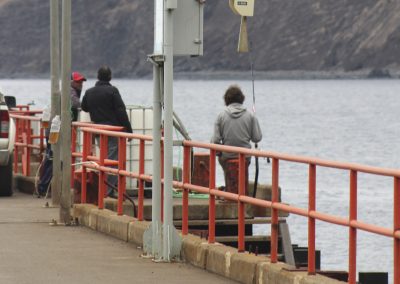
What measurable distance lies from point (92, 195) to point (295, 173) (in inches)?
1686

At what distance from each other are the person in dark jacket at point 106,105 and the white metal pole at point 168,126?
5.51m

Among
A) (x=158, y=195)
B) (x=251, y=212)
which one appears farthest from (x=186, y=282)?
(x=251, y=212)

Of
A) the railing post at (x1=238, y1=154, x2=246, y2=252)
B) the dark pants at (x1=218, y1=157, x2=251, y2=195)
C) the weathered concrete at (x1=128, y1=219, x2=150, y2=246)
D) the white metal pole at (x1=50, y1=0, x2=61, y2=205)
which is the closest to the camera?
the railing post at (x1=238, y1=154, x2=246, y2=252)

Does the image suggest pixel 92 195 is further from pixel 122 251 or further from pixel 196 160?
pixel 122 251

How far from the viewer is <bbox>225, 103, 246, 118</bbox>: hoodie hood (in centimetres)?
1689

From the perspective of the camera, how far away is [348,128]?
10856 cm

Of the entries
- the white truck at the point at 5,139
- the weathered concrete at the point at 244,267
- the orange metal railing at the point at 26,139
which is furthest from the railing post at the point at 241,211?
the orange metal railing at the point at 26,139

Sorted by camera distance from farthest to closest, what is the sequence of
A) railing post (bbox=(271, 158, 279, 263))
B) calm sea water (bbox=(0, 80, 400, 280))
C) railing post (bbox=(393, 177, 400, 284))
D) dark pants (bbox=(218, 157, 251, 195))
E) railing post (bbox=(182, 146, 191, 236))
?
calm sea water (bbox=(0, 80, 400, 280)) → dark pants (bbox=(218, 157, 251, 195)) → railing post (bbox=(182, 146, 191, 236)) → railing post (bbox=(271, 158, 279, 263)) → railing post (bbox=(393, 177, 400, 284))

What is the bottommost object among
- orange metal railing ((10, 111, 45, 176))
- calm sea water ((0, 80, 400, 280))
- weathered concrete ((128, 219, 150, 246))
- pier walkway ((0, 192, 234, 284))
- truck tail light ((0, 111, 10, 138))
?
calm sea water ((0, 80, 400, 280))

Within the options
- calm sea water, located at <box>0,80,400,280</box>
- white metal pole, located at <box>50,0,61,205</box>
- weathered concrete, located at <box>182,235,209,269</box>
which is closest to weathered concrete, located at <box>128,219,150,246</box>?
weathered concrete, located at <box>182,235,209,269</box>

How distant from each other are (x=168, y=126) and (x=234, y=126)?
12.2ft

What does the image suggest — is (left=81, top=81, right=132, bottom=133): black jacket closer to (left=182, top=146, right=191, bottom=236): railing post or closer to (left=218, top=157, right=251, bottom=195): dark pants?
(left=218, top=157, right=251, bottom=195): dark pants

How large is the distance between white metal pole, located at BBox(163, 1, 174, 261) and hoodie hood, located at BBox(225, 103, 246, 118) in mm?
3687

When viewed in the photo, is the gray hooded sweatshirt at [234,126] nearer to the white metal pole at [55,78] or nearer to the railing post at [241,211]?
Answer: the white metal pole at [55,78]
